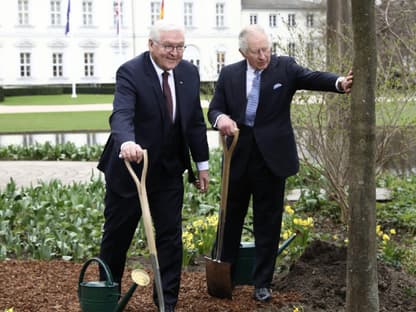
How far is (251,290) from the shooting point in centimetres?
542

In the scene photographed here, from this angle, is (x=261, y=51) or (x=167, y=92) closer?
(x=167, y=92)

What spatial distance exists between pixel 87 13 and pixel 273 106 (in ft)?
196

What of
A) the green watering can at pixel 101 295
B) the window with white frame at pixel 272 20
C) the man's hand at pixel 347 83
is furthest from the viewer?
the window with white frame at pixel 272 20

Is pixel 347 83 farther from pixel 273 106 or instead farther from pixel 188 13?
pixel 188 13

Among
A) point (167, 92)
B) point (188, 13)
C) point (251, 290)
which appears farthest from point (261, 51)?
point (188, 13)

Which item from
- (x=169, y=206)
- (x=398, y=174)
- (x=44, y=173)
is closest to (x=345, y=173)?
(x=169, y=206)

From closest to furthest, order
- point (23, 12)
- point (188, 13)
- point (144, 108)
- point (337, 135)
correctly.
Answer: point (144, 108), point (337, 135), point (23, 12), point (188, 13)

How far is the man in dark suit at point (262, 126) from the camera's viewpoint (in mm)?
5031

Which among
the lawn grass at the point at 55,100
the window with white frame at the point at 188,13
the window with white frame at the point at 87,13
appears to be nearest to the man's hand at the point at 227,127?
the lawn grass at the point at 55,100

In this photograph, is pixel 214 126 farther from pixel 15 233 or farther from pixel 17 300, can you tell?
pixel 15 233

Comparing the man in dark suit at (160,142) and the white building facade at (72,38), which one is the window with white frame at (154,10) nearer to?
the white building facade at (72,38)

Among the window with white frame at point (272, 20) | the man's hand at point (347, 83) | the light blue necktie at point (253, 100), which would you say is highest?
the window with white frame at point (272, 20)

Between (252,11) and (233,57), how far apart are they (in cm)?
454

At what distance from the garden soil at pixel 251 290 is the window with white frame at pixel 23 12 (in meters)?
58.5
